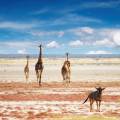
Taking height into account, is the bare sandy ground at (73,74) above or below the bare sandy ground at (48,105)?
above

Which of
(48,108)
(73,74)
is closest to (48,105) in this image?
(48,108)

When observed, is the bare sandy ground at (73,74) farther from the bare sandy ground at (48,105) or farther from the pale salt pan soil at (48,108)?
the pale salt pan soil at (48,108)

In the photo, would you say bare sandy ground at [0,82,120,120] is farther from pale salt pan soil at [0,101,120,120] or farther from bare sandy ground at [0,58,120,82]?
bare sandy ground at [0,58,120,82]

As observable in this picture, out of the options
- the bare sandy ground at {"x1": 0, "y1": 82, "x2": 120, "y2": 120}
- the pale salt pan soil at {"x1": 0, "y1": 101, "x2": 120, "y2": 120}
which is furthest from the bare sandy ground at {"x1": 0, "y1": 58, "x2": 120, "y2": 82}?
the pale salt pan soil at {"x1": 0, "y1": 101, "x2": 120, "y2": 120}

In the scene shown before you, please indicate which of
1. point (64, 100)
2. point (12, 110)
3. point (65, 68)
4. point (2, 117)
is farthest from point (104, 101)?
point (65, 68)

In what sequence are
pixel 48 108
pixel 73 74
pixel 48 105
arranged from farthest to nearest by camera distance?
pixel 73 74, pixel 48 105, pixel 48 108

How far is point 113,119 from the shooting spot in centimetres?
1861

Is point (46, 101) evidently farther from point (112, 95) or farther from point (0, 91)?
point (0, 91)

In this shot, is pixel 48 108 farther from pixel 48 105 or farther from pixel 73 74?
pixel 73 74

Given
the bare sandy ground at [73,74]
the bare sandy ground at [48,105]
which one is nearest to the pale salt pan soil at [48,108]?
the bare sandy ground at [48,105]

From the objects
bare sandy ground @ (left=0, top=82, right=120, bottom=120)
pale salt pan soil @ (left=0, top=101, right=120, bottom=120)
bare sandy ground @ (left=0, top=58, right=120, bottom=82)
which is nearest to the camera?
bare sandy ground @ (left=0, top=82, right=120, bottom=120)

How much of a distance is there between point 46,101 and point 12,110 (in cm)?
469

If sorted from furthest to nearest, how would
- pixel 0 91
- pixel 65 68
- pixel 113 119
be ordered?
pixel 65 68, pixel 0 91, pixel 113 119

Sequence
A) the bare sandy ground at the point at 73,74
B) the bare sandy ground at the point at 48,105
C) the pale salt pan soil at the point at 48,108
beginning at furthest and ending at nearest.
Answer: the bare sandy ground at the point at 73,74 → the pale salt pan soil at the point at 48,108 → the bare sandy ground at the point at 48,105
